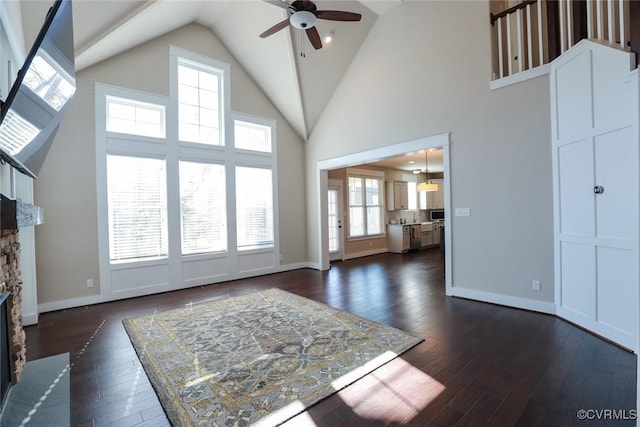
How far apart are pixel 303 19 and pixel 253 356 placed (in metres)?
3.50

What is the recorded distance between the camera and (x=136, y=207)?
15.4ft

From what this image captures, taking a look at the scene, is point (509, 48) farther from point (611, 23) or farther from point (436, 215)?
point (436, 215)

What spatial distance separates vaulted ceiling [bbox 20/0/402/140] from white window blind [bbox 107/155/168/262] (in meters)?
1.52

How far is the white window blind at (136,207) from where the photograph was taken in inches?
178

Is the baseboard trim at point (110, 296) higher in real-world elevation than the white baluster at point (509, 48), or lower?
lower

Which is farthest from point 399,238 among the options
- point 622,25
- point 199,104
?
point 622,25

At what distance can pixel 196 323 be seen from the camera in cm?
342

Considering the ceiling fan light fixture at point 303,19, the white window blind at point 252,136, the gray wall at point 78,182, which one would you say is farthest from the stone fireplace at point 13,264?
the white window blind at point 252,136

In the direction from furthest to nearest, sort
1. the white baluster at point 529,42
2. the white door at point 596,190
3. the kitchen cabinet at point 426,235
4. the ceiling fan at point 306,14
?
1. the kitchen cabinet at point 426,235
2. the white baluster at point 529,42
3. the ceiling fan at point 306,14
4. the white door at point 596,190

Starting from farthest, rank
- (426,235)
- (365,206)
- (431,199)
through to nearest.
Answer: (431,199) → (426,235) → (365,206)

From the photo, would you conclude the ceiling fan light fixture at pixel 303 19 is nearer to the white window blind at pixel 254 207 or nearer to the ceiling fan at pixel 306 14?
the ceiling fan at pixel 306 14

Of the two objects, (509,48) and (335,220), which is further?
(335,220)

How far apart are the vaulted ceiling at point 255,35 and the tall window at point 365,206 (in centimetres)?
242

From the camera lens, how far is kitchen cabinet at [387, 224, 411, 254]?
8.52 metres
